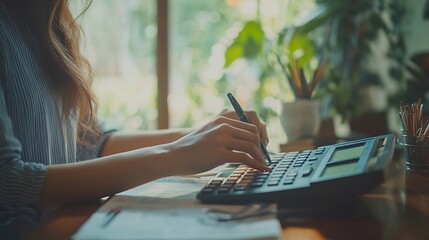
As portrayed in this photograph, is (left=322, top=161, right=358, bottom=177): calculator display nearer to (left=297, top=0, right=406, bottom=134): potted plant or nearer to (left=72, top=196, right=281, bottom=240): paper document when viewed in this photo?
(left=72, top=196, right=281, bottom=240): paper document

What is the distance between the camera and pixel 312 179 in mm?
601

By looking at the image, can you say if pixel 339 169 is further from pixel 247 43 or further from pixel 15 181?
pixel 247 43

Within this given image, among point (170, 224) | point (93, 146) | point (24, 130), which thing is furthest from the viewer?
point (93, 146)

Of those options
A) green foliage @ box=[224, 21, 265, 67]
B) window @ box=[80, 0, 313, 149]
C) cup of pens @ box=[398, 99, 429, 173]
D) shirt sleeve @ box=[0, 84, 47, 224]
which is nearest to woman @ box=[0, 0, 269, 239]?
shirt sleeve @ box=[0, 84, 47, 224]

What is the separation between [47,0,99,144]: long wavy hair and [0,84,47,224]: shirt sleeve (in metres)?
0.26

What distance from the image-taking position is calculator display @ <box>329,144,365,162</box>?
0.67m

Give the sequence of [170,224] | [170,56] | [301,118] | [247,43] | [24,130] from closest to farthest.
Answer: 1. [170,224]
2. [24,130]
3. [301,118]
4. [247,43]
5. [170,56]

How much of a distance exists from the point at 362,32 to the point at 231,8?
577 millimetres

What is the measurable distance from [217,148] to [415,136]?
39 centimetres

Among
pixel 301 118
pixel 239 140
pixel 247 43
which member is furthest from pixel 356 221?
pixel 247 43

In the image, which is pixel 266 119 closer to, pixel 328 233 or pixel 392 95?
pixel 392 95

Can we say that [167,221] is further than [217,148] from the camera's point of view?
No

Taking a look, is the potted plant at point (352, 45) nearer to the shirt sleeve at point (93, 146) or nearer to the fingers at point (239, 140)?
the shirt sleeve at point (93, 146)

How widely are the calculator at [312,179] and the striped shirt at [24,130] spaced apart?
0.74 feet
